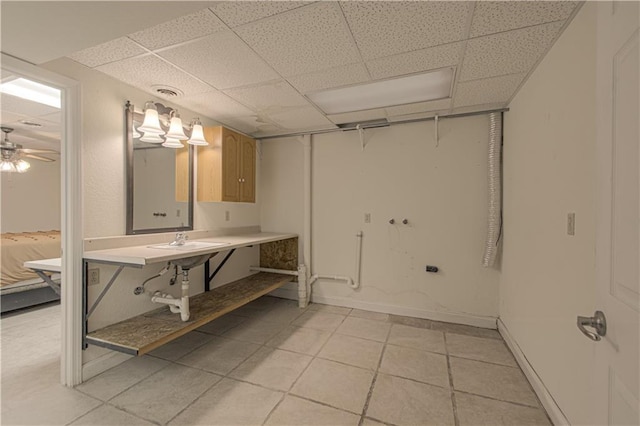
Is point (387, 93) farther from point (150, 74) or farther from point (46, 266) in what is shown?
point (46, 266)

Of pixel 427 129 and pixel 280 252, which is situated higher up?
pixel 427 129

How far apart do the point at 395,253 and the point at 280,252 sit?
1.58 m

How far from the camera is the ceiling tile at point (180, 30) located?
4.62ft

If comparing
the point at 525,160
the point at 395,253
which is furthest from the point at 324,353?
Answer: the point at 525,160

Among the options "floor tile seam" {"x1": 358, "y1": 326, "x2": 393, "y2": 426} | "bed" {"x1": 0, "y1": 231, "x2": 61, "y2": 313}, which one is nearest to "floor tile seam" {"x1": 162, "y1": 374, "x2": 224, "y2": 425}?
"floor tile seam" {"x1": 358, "y1": 326, "x2": 393, "y2": 426}

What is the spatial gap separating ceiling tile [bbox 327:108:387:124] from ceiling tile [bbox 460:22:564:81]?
3.07ft

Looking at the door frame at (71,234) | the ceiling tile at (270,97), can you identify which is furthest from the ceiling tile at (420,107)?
the door frame at (71,234)

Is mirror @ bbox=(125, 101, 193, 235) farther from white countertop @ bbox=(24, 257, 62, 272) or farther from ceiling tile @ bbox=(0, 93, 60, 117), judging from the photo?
ceiling tile @ bbox=(0, 93, 60, 117)

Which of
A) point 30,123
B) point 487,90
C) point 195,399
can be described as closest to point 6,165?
point 30,123

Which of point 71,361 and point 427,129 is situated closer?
point 71,361

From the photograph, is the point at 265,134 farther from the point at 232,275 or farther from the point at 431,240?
the point at 431,240

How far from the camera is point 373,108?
272 cm

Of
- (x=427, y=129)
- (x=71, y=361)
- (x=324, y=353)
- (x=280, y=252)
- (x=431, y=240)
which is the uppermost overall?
(x=427, y=129)

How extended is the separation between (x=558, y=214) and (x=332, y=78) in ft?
5.81
